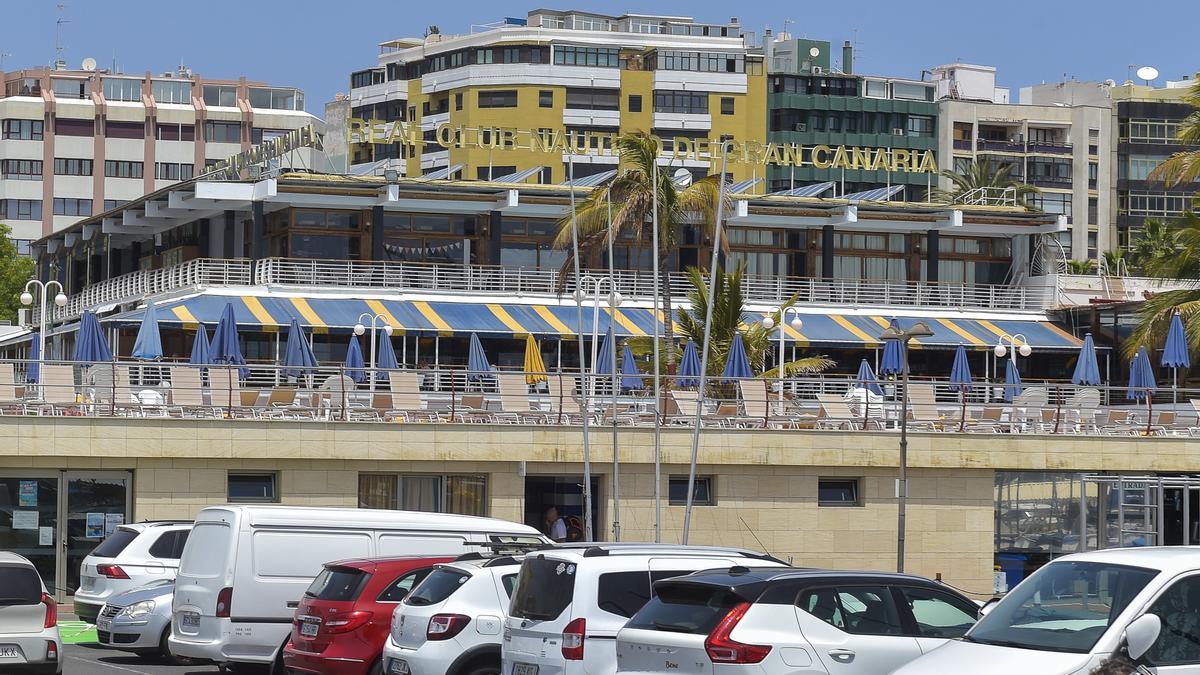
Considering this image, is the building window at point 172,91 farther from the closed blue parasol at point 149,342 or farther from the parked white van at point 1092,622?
the parked white van at point 1092,622

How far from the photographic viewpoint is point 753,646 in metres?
12.9

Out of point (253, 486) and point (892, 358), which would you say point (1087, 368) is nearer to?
point (892, 358)

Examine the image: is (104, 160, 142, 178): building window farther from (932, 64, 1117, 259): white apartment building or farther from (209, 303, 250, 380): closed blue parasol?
(209, 303, 250, 380): closed blue parasol

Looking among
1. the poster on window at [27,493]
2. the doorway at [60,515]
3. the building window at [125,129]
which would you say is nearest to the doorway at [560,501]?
the doorway at [60,515]

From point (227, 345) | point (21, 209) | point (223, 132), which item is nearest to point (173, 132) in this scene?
point (223, 132)

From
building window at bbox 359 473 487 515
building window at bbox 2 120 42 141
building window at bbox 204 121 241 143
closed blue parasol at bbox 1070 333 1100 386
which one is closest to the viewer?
building window at bbox 359 473 487 515

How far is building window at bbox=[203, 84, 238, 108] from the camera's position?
116125 millimetres

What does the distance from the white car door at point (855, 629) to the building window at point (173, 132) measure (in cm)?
10188

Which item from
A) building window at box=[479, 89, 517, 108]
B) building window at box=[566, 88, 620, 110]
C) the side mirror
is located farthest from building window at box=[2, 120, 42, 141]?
the side mirror

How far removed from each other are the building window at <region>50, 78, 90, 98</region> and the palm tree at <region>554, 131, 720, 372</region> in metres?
74.0

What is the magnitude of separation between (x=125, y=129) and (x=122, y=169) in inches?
95.3

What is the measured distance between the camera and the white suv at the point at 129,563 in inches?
933

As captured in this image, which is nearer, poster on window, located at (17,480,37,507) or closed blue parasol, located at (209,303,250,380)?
poster on window, located at (17,480,37,507)

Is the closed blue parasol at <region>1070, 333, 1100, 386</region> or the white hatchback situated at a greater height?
the closed blue parasol at <region>1070, 333, 1100, 386</region>
